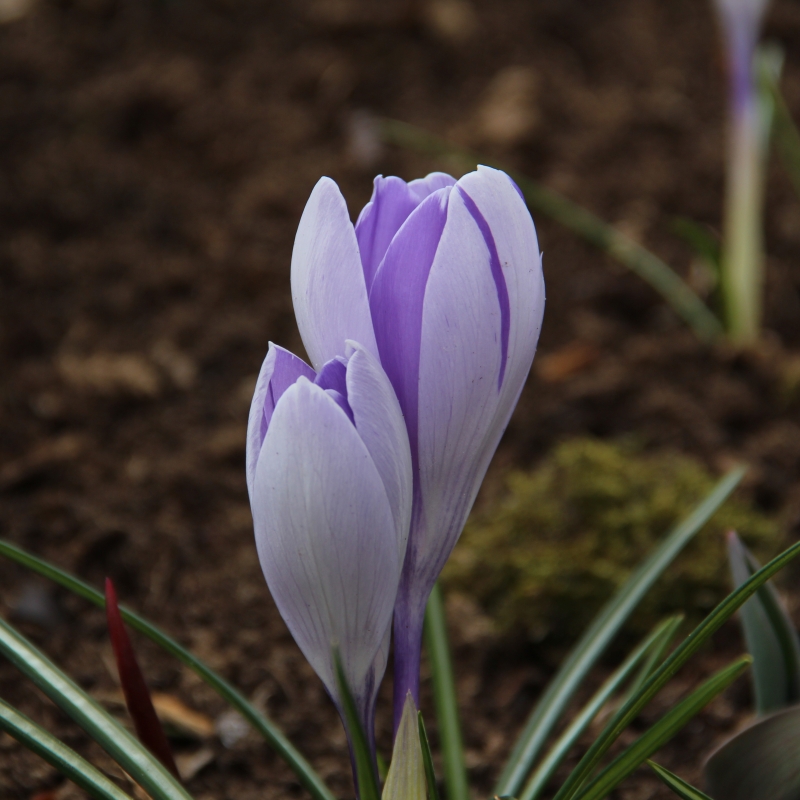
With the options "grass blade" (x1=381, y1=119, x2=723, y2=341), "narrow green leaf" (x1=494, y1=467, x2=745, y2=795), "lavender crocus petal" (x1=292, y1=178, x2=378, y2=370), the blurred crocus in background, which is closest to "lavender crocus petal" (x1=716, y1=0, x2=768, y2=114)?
the blurred crocus in background

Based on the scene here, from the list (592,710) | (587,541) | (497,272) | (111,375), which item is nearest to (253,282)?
(111,375)

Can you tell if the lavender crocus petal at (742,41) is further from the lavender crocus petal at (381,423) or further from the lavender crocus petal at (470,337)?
the lavender crocus petal at (381,423)

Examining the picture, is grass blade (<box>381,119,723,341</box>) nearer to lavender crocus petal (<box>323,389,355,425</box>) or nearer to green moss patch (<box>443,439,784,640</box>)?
green moss patch (<box>443,439,784,640</box>)

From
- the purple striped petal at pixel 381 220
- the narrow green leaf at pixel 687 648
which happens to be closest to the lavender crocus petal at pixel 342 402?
the purple striped petal at pixel 381 220

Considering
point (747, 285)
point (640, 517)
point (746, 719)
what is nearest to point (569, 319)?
point (747, 285)

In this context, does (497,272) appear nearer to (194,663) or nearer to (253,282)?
(194,663)
